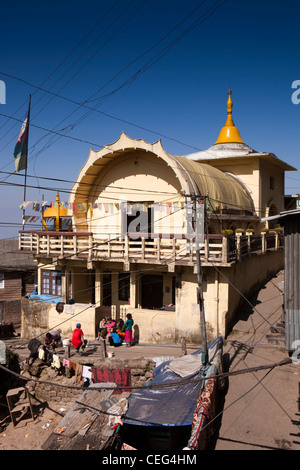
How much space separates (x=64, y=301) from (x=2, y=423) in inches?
255

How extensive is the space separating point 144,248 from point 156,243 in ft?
2.13

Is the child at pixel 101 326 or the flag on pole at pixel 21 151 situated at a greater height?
the flag on pole at pixel 21 151

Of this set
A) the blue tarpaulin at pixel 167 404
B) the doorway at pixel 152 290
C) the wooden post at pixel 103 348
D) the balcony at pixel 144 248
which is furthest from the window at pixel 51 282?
the blue tarpaulin at pixel 167 404

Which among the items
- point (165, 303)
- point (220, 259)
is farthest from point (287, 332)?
point (165, 303)

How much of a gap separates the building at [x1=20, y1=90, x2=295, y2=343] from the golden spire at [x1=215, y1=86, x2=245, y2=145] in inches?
80.4

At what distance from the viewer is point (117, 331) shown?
16.2m

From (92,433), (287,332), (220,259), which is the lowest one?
(92,433)

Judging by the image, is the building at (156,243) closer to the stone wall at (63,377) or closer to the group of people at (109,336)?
the group of people at (109,336)

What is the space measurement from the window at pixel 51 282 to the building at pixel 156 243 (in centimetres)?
6

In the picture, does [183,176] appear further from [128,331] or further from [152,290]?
[128,331]

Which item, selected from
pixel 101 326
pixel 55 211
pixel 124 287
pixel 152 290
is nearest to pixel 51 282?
pixel 55 211

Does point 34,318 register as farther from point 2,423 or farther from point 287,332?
point 287,332

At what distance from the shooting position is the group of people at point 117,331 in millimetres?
15812

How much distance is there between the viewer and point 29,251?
62.3 feet
